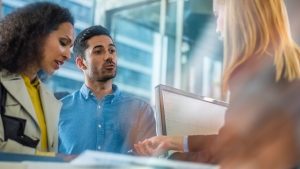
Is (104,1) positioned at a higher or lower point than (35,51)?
higher

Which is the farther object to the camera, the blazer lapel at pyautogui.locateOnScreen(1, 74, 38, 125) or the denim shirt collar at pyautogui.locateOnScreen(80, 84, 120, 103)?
the denim shirt collar at pyautogui.locateOnScreen(80, 84, 120, 103)

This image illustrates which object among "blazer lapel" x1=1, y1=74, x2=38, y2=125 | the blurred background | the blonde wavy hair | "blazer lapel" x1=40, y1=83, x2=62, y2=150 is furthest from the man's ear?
the blonde wavy hair

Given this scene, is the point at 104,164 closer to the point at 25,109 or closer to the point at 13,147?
the point at 13,147

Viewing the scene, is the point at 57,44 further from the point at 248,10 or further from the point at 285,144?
the point at 285,144

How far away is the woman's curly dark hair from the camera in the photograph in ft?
5.06

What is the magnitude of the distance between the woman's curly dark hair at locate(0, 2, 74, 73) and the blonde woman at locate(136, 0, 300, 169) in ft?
2.54

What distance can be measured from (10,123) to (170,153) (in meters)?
0.50

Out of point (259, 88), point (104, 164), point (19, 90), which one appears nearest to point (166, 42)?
point (19, 90)

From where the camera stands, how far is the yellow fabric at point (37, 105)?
145 centimetres

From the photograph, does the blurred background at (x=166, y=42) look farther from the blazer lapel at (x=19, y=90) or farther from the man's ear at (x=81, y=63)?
the blazer lapel at (x=19, y=90)

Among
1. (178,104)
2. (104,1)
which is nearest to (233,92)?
(178,104)

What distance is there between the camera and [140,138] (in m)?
1.99

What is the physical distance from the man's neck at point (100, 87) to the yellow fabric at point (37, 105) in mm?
618

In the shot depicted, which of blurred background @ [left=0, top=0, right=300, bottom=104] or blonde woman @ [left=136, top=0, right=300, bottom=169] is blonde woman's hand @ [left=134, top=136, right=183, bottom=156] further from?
blurred background @ [left=0, top=0, right=300, bottom=104]
